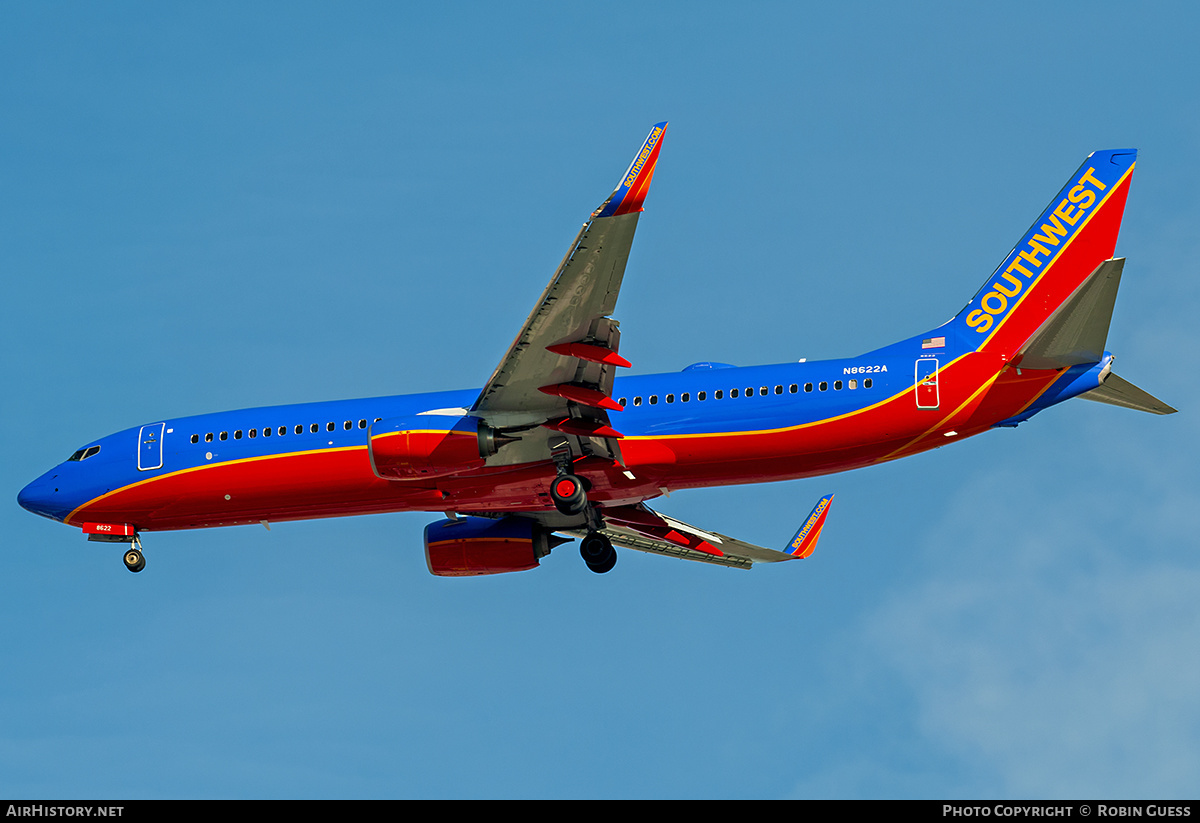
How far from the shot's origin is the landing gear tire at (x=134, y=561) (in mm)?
33875

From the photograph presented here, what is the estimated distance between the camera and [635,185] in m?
24.2

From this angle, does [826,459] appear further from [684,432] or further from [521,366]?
[521,366]

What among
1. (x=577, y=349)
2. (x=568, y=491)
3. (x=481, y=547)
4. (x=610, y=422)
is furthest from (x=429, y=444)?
(x=481, y=547)

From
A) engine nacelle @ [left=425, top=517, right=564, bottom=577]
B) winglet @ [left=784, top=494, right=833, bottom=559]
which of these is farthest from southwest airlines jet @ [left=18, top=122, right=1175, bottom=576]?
winglet @ [left=784, top=494, right=833, bottom=559]

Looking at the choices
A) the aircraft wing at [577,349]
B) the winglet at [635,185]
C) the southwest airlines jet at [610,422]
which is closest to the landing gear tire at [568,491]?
the southwest airlines jet at [610,422]

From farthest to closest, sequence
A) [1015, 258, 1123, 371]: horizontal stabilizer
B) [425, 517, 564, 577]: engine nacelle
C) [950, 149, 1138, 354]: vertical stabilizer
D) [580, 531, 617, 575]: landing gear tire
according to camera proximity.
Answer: [425, 517, 564, 577]: engine nacelle, [580, 531, 617, 575]: landing gear tire, [950, 149, 1138, 354]: vertical stabilizer, [1015, 258, 1123, 371]: horizontal stabilizer

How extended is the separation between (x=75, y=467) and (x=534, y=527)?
37.3ft

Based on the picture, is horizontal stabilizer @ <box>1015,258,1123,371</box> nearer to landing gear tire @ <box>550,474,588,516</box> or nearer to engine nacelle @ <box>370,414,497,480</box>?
landing gear tire @ <box>550,474,588,516</box>

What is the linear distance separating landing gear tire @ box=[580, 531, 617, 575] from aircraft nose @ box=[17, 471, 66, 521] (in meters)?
12.7

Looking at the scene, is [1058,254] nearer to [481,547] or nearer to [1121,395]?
[1121,395]

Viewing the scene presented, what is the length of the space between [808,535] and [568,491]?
983cm

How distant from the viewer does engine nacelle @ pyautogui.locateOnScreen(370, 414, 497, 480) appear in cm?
2938

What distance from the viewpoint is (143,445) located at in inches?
1312
